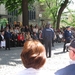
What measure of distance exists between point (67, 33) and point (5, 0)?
1655 centimetres

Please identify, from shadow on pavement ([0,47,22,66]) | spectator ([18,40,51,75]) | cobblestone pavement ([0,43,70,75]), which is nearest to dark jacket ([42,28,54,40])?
cobblestone pavement ([0,43,70,75])

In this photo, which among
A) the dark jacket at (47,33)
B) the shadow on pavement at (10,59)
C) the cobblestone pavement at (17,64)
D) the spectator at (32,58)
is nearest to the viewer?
the spectator at (32,58)

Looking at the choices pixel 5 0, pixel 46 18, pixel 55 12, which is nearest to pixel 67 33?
pixel 5 0

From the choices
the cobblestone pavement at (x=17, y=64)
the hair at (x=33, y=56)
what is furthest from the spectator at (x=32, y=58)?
the cobblestone pavement at (x=17, y=64)

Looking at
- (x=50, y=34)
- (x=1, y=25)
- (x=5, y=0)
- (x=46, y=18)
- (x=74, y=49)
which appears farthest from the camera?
(x=46, y=18)

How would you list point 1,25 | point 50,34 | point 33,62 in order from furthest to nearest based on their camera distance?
1. point 1,25
2. point 50,34
3. point 33,62

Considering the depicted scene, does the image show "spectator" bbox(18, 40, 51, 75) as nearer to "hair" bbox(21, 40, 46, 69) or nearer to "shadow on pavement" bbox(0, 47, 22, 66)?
"hair" bbox(21, 40, 46, 69)

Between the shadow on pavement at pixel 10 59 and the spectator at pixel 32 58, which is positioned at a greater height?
the spectator at pixel 32 58

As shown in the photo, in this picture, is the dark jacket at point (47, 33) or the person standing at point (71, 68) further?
the dark jacket at point (47, 33)

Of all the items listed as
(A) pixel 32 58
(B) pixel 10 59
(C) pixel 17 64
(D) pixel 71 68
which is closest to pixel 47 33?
(B) pixel 10 59

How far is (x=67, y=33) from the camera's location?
17547mm

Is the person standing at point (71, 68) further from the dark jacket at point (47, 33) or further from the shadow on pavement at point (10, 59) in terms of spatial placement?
the dark jacket at point (47, 33)

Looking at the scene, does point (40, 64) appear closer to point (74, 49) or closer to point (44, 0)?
point (74, 49)

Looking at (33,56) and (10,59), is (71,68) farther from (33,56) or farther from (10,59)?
(10,59)
